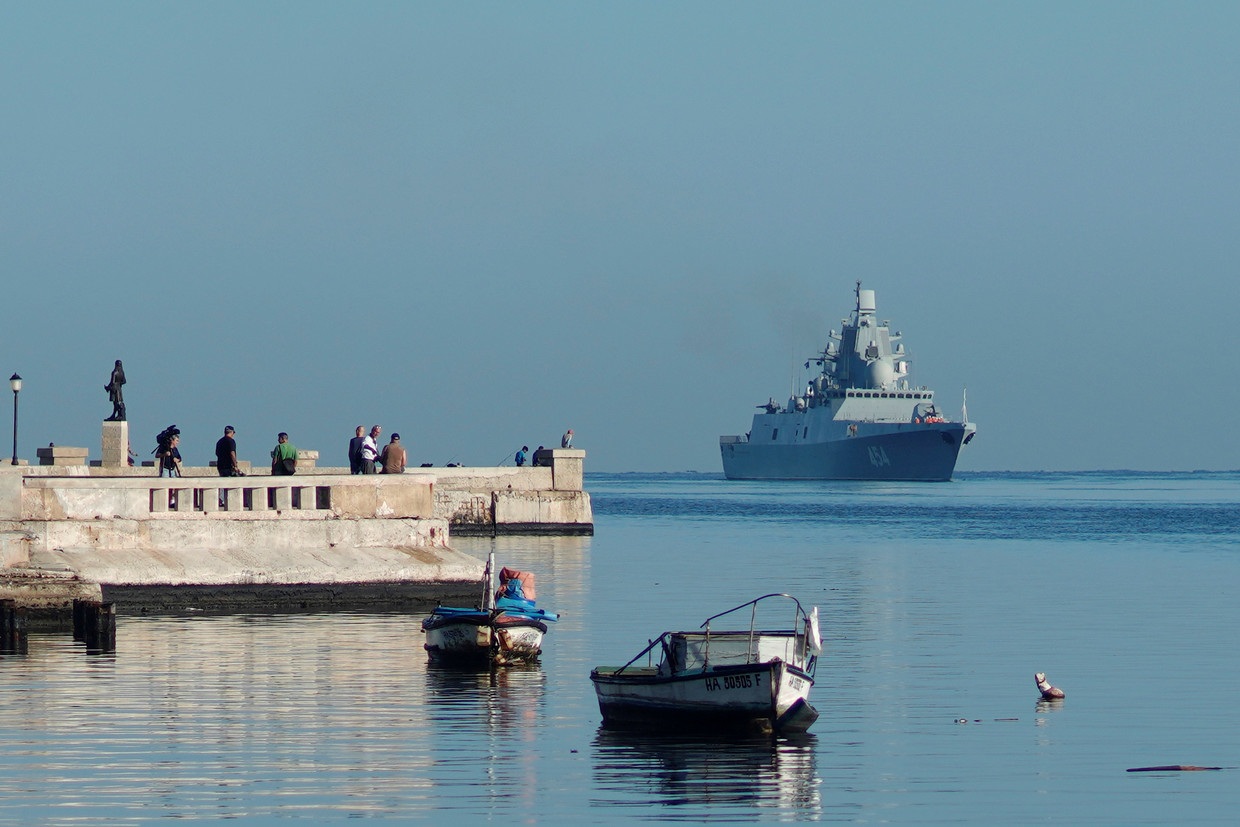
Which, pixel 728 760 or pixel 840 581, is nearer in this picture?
pixel 728 760

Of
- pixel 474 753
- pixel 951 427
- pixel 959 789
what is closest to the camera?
pixel 959 789

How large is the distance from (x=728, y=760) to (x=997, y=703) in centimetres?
523

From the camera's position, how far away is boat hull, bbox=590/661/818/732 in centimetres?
1822

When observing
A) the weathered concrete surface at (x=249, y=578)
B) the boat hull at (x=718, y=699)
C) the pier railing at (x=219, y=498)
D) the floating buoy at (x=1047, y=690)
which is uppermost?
the pier railing at (x=219, y=498)


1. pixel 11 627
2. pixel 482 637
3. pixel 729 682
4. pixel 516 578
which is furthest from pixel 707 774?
pixel 11 627

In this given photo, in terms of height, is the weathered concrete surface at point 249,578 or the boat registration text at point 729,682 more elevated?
the weathered concrete surface at point 249,578

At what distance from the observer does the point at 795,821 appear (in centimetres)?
1433

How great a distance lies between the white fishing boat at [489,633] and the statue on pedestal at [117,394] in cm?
2036

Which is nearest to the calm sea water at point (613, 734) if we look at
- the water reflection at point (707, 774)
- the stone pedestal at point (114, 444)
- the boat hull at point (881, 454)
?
the water reflection at point (707, 774)

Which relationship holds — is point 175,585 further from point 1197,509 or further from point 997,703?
point 1197,509

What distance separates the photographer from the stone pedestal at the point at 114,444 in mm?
42969

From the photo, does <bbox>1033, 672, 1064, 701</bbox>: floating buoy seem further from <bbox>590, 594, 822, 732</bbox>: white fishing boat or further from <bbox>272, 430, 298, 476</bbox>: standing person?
<bbox>272, 430, 298, 476</bbox>: standing person

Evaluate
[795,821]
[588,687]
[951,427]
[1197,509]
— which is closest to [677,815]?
[795,821]

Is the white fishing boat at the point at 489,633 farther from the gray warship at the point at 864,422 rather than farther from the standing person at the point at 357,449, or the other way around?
the gray warship at the point at 864,422
